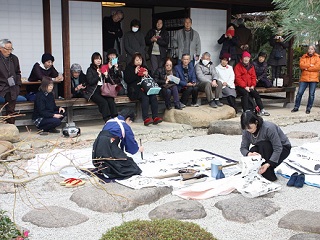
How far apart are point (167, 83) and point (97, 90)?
165cm

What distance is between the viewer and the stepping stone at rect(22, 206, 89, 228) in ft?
17.1

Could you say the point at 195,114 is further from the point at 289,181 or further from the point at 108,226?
the point at 108,226

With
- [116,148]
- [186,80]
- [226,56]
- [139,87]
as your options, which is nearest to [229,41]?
[226,56]

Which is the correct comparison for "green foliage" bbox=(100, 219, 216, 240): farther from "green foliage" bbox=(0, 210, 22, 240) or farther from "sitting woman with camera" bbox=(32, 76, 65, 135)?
"sitting woman with camera" bbox=(32, 76, 65, 135)

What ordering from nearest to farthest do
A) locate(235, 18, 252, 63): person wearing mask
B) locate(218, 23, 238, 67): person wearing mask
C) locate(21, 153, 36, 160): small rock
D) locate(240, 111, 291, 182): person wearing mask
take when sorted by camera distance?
locate(240, 111, 291, 182): person wearing mask < locate(21, 153, 36, 160): small rock < locate(218, 23, 238, 67): person wearing mask < locate(235, 18, 252, 63): person wearing mask

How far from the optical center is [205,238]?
11.7 feet

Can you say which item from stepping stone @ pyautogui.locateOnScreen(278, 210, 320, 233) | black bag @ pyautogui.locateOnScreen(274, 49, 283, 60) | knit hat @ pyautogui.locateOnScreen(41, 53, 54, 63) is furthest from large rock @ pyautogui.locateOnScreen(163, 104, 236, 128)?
stepping stone @ pyautogui.locateOnScreen(278, 210, 320, 233)

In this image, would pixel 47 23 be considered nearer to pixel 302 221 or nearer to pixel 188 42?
pixel 188 42

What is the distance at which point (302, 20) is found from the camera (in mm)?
3148

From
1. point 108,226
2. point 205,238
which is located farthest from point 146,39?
point 205,238

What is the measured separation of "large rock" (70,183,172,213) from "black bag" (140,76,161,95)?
14.9 feet

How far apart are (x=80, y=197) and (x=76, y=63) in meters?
5.45

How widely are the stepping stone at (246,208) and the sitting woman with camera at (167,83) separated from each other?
5.48m

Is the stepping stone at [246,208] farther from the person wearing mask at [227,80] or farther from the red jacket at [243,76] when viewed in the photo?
the red jacket at [243,76]
